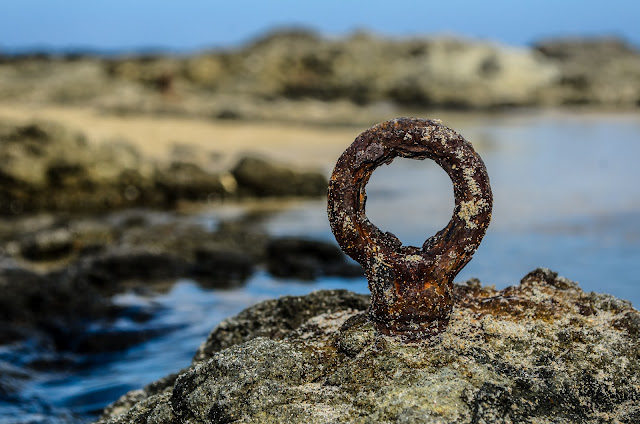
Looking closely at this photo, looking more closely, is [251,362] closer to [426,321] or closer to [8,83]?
[426,321]

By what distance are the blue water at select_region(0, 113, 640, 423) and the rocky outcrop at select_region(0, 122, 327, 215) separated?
2.39ft

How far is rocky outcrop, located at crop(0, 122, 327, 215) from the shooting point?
417 inches

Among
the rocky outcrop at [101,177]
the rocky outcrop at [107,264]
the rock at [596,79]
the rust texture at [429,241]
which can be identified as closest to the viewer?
the rust texture at [429,241]

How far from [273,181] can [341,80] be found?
24.7 meters

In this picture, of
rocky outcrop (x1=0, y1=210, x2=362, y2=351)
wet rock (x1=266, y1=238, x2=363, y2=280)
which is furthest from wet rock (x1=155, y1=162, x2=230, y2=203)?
wet rock (x1=266, y1=238, x2=363, y2=280)

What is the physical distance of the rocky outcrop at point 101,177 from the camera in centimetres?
1059

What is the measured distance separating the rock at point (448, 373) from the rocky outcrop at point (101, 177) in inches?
356

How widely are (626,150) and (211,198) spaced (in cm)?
1219

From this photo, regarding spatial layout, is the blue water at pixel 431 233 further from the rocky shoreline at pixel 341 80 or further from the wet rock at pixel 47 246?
the rocky shoreline at pixel 341 80

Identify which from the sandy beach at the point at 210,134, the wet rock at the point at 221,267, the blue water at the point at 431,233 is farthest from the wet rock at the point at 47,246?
the sandy beach at the point at 210,134

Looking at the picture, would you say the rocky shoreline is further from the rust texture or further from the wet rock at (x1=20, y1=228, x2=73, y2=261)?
the rust texture

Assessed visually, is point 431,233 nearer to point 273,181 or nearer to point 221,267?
point 221,267

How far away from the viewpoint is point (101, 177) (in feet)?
36.3

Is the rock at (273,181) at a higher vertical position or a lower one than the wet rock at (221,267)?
higher
